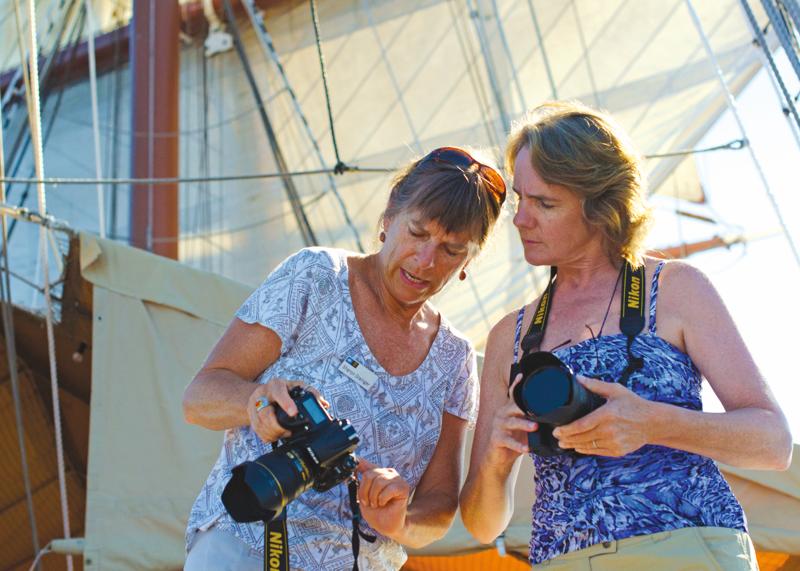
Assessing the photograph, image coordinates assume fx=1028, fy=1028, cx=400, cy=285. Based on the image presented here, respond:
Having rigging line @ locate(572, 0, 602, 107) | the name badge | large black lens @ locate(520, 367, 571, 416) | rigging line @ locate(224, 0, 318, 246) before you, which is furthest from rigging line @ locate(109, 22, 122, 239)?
large black lens @ locate(520, 367, 571, 416)

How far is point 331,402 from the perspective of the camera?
1.67 meters

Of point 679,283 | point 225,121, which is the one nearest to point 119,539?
point 679,283

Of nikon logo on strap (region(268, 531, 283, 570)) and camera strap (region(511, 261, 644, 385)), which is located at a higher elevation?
camera strap (region(511, 261, 644, 385))

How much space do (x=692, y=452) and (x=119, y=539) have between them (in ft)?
7.35

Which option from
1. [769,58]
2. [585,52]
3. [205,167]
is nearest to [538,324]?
[769,58]

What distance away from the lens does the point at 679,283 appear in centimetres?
157

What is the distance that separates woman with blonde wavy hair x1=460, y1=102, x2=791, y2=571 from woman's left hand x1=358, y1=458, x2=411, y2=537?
15cm

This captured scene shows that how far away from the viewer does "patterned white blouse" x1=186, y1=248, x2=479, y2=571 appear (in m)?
1.61

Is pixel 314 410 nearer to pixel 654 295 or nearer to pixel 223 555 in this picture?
pixel 223 555

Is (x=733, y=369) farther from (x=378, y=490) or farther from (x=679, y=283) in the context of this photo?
(x=378, y=490)

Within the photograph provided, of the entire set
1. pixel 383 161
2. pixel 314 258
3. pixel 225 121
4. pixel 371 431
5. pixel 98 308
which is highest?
pixel 225 121

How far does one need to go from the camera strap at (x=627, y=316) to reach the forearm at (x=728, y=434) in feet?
0.37

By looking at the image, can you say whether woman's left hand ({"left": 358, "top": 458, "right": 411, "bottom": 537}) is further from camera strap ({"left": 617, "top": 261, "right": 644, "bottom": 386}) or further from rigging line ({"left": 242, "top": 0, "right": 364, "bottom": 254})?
rigging line ({"left": 242, "top": 0, "right": 364, "bottom": 254})

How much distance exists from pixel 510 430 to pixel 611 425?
185 millimetres
